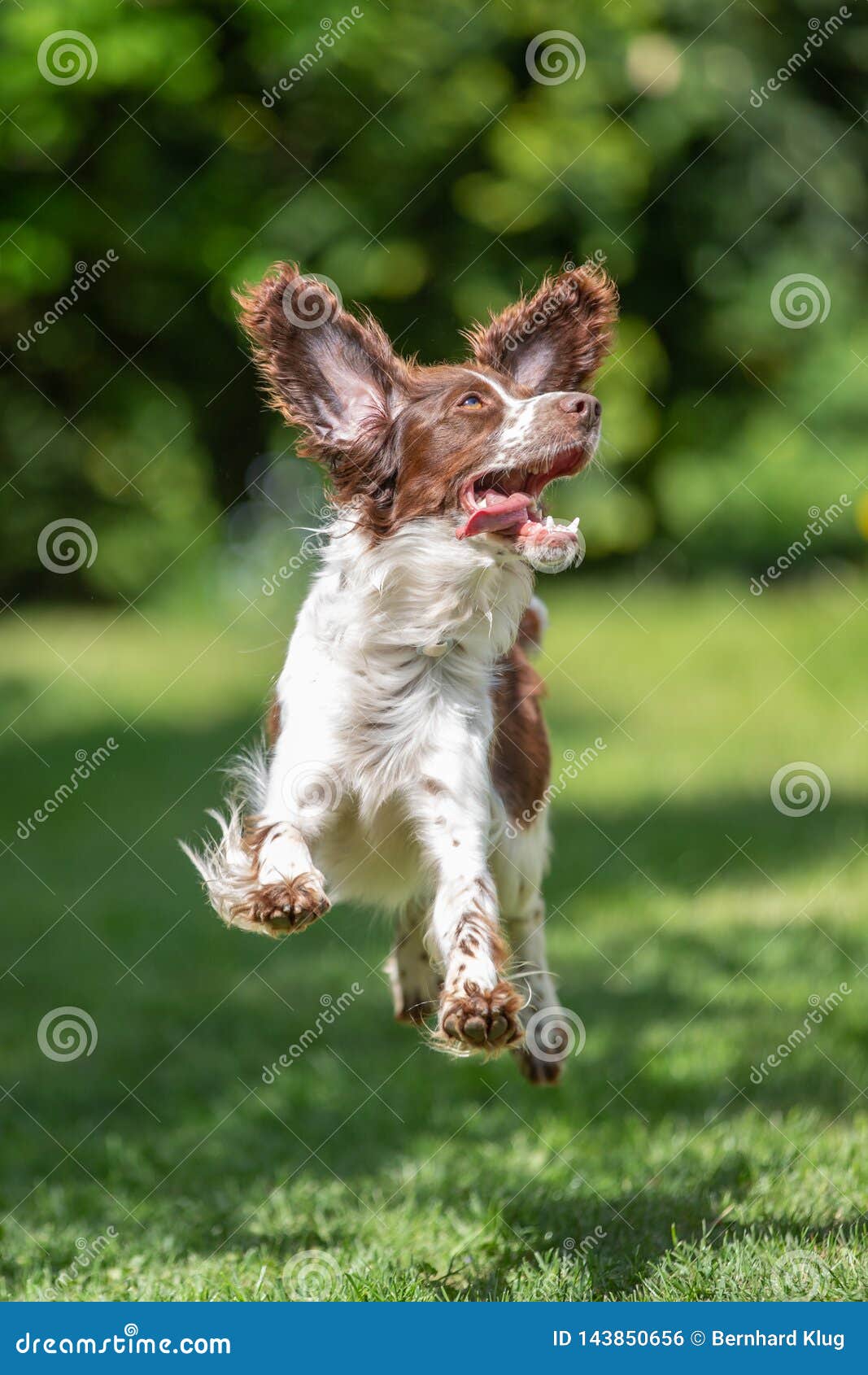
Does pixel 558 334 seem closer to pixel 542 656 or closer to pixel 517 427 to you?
pixel 517 427

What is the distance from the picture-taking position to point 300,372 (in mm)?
3637

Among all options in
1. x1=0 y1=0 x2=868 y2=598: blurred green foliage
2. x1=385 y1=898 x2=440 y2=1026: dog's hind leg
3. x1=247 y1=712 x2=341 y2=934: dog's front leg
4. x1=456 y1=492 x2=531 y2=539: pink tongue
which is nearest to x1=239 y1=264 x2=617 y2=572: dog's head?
x1=456 y1=492 x2=531 y2=539: pink tongue

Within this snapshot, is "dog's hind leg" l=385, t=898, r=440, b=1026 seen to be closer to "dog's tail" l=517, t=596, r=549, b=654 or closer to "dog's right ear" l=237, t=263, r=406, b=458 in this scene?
"dog's tail" l=517, t=596, r=549, b=654

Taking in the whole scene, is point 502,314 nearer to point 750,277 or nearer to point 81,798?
point 81,798

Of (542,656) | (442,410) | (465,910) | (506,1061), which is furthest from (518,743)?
(542,656)

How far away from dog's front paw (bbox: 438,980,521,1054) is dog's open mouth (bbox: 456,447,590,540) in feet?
3.15

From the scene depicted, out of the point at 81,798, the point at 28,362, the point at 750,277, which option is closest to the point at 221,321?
the point at 28,362

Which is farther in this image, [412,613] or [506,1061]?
[506,1061]

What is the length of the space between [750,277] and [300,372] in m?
16.3

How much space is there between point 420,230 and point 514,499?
442 inches

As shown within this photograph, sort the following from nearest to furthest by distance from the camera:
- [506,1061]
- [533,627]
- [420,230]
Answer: [533,627], [506,1061], [420,230]

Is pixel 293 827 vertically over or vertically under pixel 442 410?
under

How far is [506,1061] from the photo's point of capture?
6883mm

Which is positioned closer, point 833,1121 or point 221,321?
point 833,1121
